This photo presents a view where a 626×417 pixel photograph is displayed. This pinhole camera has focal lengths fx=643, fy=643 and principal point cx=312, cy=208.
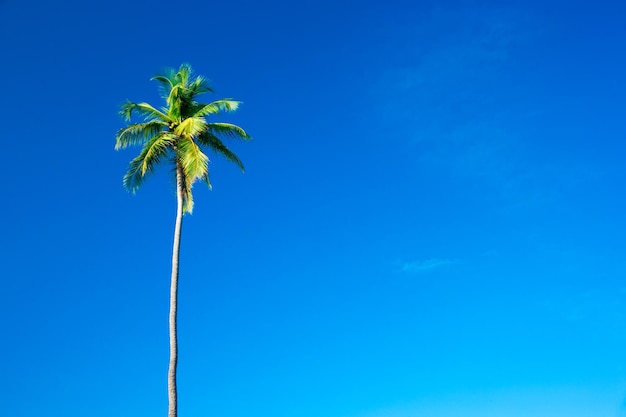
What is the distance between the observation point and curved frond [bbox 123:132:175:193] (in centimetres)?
3120

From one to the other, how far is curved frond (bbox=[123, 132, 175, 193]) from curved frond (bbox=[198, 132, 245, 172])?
203 centimetres

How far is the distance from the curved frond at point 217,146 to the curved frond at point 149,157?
2028mm

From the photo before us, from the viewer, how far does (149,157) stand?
3131 cm

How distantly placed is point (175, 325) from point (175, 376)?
220 cm

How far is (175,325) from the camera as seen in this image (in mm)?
27750

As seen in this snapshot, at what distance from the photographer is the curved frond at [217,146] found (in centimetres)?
3325

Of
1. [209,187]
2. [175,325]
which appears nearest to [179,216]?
[209,187]

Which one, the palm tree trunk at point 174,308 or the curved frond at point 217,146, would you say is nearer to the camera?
the palm tree trunk at point 174,308

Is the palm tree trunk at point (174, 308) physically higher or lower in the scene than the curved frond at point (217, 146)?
lower

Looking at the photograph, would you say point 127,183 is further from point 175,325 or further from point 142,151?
point 175,325

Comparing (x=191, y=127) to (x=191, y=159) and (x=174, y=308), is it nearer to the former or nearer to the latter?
(x=191, y=159)

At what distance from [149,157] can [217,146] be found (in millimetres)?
3887

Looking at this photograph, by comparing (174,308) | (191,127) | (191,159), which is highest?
(191,127)

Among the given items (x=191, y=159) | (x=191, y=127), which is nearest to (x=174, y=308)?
(x=191, y=159)
